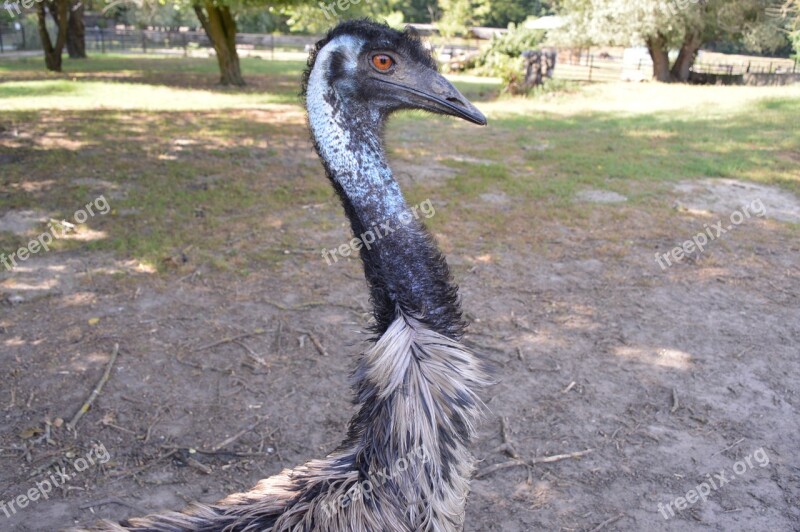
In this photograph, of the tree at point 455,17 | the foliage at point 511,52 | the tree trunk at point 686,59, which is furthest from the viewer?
the tree at point 455,17

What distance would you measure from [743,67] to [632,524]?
38.2m

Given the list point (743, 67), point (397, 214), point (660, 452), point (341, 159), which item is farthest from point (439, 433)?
point (743, 67)

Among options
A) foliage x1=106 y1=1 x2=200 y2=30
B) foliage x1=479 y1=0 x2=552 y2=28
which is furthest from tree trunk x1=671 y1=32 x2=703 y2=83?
foliage x1=106 y1=1 x2=200 y2=30

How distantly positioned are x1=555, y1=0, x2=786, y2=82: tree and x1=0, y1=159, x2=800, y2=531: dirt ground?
19.8m

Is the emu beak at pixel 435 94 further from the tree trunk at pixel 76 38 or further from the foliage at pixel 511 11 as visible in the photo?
the foliage at pixel 511 11

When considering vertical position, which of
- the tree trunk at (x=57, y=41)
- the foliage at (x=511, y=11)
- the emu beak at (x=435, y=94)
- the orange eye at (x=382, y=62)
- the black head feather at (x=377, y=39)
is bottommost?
the emu beak at (x=435, y=94)

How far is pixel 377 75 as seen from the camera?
2.43 metres

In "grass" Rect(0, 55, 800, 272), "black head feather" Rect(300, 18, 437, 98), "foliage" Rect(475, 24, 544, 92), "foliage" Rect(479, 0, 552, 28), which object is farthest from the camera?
"foliage" Rect(479, 0, 552, 28)

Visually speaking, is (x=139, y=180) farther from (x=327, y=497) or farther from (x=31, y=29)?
(x=31, y=29)

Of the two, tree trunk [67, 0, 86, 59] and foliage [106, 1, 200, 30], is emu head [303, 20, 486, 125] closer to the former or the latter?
tree trunk [67, 0, 86, 59]

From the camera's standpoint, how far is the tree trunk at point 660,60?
27.5 m

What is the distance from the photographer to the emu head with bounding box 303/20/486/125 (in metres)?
2.37

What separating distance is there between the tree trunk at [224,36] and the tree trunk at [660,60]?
17.2 meters

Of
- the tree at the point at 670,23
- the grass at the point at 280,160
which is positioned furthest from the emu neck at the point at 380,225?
the tree at the point at 670,23
